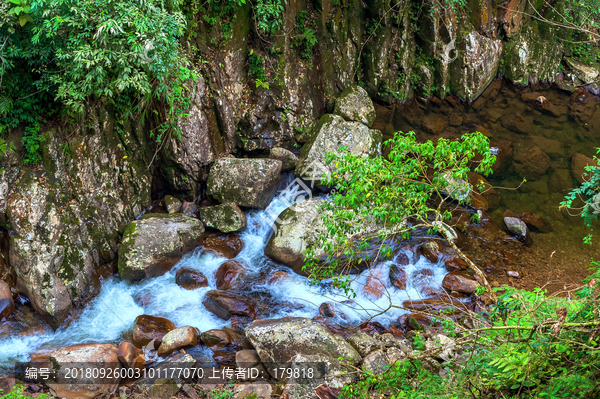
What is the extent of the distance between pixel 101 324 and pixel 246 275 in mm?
2563

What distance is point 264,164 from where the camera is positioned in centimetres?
855

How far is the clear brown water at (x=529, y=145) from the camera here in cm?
765

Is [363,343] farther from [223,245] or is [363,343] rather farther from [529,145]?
[529,145]

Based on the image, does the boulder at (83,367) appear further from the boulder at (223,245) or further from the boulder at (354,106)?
the boulder at (354,106)

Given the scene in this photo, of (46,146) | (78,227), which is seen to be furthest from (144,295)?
(46,146)

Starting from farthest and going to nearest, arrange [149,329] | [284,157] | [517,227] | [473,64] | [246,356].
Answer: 1. [473,64]
2. [284,157]
3. [517,227]
4. [149,329]
5. [246,356]

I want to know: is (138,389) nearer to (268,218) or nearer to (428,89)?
(268,218)

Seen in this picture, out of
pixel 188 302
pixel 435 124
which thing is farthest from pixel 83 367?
pixel 435 124

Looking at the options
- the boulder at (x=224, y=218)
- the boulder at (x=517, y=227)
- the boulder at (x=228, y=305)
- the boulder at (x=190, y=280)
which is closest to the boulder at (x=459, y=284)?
the boulder at (x=517, y=227)

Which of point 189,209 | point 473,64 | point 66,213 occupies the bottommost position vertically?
point 189,209

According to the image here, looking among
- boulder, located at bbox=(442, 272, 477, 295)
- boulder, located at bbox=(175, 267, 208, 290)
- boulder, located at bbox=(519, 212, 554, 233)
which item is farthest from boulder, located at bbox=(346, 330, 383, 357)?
boulder, located at bbox=(519, 212, 554, 233)

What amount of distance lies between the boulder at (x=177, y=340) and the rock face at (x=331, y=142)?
15.2 feet

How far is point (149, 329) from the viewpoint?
598cm

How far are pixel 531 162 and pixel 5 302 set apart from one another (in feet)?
41.7
